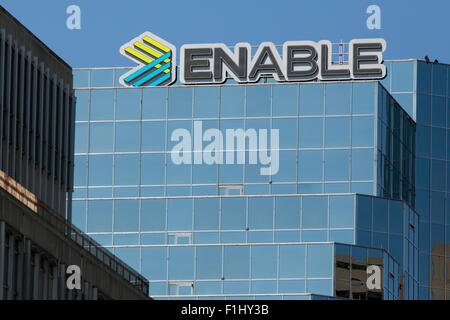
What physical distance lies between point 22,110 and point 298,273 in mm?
50720

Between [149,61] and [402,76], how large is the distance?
2638 centimetres

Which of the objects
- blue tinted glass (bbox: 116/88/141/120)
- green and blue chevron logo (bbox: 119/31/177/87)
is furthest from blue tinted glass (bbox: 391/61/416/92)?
blue tinted glass (bbox: 116/88/141/120)

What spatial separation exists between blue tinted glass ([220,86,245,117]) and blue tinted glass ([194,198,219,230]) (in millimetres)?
9271

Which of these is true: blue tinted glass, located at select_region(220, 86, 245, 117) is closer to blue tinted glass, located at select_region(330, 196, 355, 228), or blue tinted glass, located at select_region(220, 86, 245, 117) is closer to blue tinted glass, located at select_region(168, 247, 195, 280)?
blue tinted glass, located at select_region(330, 196, 355, 228)

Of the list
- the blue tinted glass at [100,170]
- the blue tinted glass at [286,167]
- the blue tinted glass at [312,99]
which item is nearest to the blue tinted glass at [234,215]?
the blue tinted glass at [286,167]

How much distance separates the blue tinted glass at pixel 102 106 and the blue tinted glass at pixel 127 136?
160cm

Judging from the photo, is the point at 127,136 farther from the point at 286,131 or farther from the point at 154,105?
the point at 286,131

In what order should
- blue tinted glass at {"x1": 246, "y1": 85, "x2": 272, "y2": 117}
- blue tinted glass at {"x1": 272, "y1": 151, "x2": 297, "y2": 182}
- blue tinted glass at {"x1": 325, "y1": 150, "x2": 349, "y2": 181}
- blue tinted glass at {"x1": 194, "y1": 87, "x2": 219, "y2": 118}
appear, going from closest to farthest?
blue tinted glass at {"x1": 325, "y1": 150, "x2": 349, "y2": 181} → blue tinted glass at {"x1": 272, "y1": 151, "x2": 297, "y2": 182} → blue tinted glass at {"x1": 246, "y1": 85, "x2": 272, "y2": 117} → blue tinted glass at {"x1": 194, "y1": 87, "x2": 219, "y2": 118}

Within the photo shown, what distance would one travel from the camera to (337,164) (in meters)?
152

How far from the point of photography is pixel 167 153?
156625 mm

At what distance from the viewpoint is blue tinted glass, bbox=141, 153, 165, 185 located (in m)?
155
